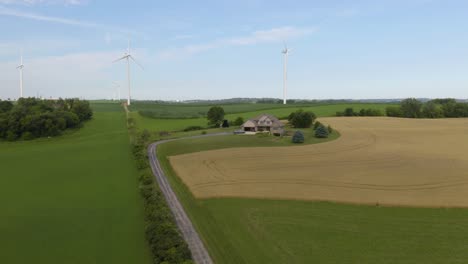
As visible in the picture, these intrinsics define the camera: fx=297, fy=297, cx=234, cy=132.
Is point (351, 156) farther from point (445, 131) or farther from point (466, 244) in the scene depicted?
point (445, 131)

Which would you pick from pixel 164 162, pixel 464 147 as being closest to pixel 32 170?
pixel 164 162

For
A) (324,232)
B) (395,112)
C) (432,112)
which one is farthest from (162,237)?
(432,112)

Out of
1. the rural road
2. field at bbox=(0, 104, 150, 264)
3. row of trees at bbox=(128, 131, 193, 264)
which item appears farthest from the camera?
field at bbox=(0, 104, 150, 264)

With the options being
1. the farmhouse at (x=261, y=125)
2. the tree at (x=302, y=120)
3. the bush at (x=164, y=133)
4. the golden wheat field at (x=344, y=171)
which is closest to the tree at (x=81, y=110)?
the bush at (x=164, y=133)

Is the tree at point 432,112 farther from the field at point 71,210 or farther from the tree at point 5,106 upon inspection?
the tree at point 5,106

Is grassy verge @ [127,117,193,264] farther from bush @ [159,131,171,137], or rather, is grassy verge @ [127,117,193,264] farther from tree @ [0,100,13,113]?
tree @ [0,100,13,113]

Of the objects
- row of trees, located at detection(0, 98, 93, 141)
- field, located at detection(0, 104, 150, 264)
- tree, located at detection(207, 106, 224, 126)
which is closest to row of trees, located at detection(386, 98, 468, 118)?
tree, located at detection(207, 106, 224, 126)
